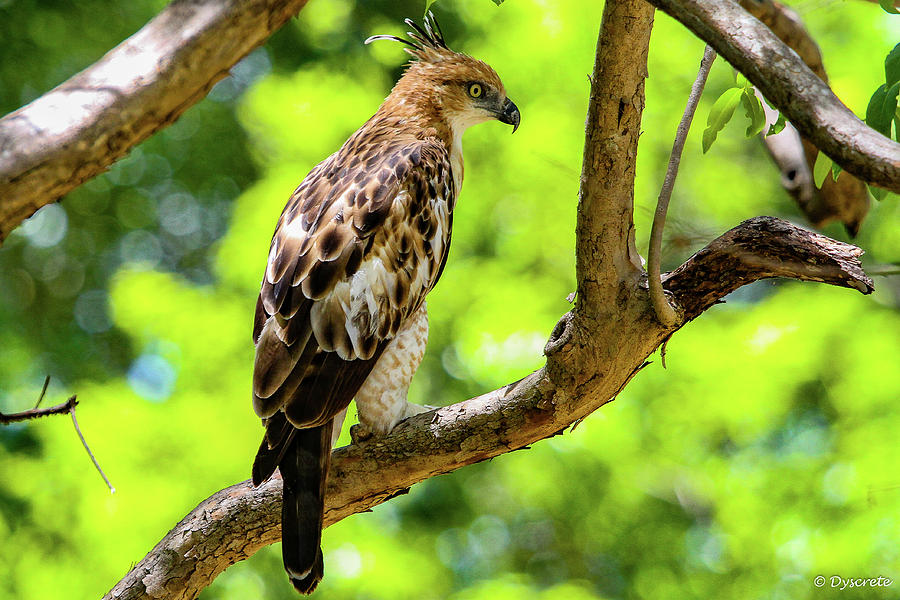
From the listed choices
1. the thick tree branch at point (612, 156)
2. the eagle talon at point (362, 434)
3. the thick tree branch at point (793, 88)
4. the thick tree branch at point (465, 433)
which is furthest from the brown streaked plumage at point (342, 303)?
the thick tree branch at point (793, 88)

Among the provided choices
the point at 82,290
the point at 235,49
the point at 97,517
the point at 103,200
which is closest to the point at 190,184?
the point at 103,200

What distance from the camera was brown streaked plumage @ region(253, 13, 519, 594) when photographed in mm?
2586

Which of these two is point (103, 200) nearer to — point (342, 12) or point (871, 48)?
point (342, 12)

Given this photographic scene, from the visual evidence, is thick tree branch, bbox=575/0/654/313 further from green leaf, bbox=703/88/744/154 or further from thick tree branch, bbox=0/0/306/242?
thick tree branch, bbox=0/0/306/242

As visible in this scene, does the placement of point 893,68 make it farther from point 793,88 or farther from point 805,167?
point 805,167

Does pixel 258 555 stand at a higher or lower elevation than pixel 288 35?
lower

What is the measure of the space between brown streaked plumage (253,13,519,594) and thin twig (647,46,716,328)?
93 cm

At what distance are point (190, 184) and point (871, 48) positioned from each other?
5068mm

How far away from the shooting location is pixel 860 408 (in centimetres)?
506

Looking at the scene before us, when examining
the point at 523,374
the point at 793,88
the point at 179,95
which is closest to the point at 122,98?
the point at 179,95

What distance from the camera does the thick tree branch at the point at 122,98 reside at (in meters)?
1.77

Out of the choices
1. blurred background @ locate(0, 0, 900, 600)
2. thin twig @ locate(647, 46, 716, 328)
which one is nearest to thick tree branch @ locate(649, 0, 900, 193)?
thin twig @ locate(647, 46, 716, 328)

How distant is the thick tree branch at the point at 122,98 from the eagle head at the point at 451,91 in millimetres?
1215

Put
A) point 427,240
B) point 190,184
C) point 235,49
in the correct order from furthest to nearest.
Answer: point 190,184, point 427,240, point 235,49
